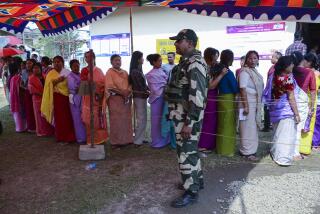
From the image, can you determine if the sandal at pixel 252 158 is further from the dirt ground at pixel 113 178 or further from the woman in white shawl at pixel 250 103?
the dirt ground at pixel 113 178

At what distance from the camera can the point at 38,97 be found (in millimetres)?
6145

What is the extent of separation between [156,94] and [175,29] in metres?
4.85

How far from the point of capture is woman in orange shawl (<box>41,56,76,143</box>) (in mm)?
5559

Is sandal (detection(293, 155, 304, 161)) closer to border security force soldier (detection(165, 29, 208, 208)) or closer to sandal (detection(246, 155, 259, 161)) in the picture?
sandal (detection(246, 155, 259, 161))

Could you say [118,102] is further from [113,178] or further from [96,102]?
[113,178]

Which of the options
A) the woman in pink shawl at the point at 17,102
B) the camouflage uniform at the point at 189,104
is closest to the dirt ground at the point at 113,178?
the camouflage uniform at the point at 189,104

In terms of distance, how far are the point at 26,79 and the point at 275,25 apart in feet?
19.4

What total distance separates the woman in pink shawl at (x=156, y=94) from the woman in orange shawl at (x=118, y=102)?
1.29 feet

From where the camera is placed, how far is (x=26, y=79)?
6418 millimetres

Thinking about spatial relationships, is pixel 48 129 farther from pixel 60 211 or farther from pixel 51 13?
pixel 60 211

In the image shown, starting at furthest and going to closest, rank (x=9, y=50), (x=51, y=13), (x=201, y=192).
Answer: (x=9, y=50) → (x=51, y=13) → (x=201, y=192)

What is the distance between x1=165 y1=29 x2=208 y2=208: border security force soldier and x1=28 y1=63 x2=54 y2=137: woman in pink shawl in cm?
361

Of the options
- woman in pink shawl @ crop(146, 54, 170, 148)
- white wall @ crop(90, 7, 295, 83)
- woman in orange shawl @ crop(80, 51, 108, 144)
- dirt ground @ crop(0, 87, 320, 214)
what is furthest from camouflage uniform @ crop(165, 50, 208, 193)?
white wall @ crop(90, 7, 295, 83)

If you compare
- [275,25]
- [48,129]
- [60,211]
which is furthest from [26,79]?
[275,25]
